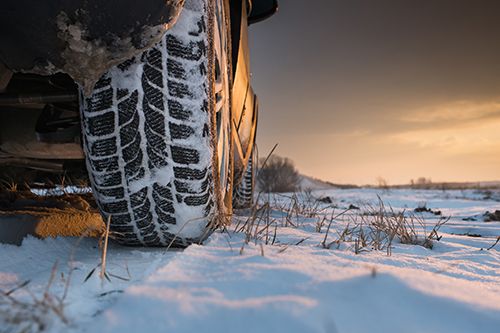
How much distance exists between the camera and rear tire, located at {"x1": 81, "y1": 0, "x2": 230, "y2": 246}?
1207 millimetres

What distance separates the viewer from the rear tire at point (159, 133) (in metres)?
1.21

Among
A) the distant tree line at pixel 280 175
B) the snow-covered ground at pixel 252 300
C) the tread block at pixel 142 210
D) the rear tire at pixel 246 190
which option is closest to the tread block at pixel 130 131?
the tread block at pixel 142 210

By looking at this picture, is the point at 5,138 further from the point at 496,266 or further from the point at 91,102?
the point at 496,266

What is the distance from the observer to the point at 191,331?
57 cm

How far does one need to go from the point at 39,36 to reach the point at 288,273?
0.88 metres

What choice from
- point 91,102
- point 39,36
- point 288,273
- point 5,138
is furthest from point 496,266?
point 5,138

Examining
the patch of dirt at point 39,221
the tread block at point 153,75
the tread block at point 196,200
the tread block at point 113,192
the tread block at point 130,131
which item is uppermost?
the tread block at point 153,75

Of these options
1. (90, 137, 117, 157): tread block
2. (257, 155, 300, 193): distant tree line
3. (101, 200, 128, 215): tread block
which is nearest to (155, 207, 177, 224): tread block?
(101, 200, 128, 215): tread block

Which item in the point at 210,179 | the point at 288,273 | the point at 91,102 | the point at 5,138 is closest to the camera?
the point at 288,273

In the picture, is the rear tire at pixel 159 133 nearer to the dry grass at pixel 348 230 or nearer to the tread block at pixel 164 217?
the tread block at pixel 164 217

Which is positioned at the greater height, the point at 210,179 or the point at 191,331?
the point at 210,179

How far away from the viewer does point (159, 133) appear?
1.24 metres

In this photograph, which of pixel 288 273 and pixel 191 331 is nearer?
pixel 191 331

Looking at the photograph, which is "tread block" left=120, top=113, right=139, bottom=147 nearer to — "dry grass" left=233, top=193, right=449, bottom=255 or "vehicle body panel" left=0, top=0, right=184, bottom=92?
"vehicle body panel" left=0, top=0, right=184, bottom=92
